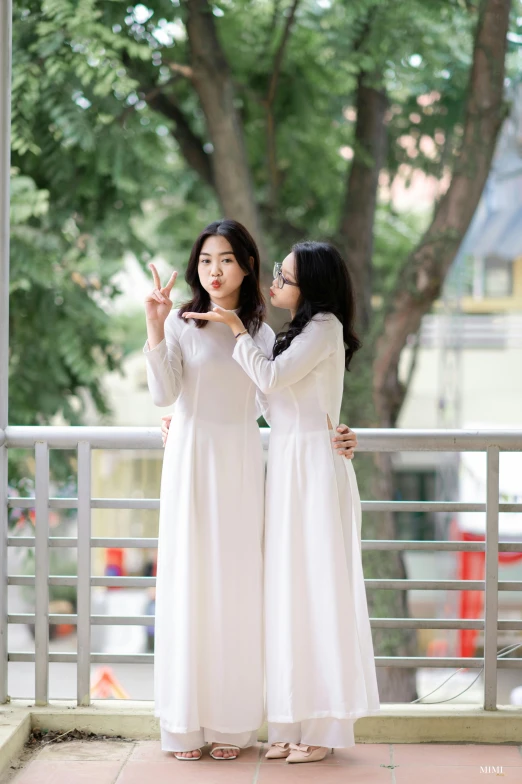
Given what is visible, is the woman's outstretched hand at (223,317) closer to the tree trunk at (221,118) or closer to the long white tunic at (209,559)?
the long white tunic at (209,559)

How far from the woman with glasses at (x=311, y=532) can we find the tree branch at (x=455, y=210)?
126 inches

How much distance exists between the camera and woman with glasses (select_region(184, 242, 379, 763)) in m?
2.40

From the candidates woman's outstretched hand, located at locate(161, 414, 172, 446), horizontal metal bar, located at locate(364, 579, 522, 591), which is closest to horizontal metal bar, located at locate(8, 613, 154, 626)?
woman's outstretched hand, located at locate(161, 414, 172, 446)

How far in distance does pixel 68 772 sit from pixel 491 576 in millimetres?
1285

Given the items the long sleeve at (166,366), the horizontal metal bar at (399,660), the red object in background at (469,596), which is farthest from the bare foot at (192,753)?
the red object in background at (469,596)

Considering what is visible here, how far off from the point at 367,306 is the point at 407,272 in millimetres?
558

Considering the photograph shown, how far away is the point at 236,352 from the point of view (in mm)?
2361

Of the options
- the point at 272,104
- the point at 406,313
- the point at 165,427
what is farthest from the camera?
the point at 272,104

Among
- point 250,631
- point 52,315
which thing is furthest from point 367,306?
point 250,631

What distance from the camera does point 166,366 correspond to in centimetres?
240

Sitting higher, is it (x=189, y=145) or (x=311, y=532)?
(x=189, y=145)

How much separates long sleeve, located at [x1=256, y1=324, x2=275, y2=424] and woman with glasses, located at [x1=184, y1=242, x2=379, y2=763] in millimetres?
62

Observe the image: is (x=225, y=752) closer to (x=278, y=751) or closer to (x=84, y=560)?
(x=278, y=751)

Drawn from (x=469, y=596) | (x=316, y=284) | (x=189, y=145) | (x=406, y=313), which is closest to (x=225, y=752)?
(x=316, y=284)
